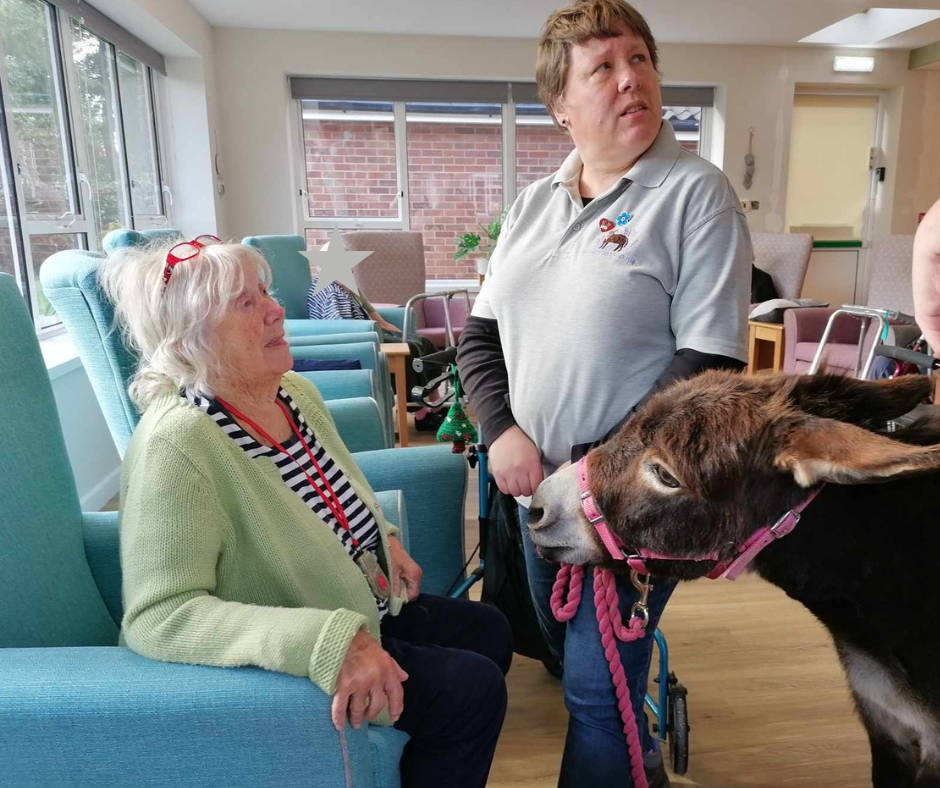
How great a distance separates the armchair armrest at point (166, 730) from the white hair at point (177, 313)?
47 cm

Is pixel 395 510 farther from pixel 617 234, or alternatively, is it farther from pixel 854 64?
pixel 854 64

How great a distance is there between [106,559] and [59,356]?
228cm

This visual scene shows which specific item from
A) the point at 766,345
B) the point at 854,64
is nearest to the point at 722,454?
the point at 766,345

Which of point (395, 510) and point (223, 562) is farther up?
point (223, 562)

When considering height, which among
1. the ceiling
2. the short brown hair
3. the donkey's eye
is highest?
the ceiling

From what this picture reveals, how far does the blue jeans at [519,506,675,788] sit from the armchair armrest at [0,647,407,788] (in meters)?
0.44

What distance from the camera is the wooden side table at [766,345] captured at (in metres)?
5.14

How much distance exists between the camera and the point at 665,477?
970 mm

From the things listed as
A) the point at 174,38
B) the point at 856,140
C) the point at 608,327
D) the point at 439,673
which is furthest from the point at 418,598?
the point at 856,140

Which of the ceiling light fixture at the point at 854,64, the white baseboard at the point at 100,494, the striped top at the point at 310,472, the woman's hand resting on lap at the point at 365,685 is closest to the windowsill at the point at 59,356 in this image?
the white baseboard at the point at 100,494

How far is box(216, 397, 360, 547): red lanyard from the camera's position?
3.84 ft

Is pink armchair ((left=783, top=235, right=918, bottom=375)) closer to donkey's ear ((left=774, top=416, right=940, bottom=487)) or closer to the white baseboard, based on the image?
donkey's ear ((left=774, top=416, right=940, bottom=487))

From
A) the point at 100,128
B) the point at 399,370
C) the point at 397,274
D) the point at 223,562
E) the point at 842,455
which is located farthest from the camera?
the point at 397,274

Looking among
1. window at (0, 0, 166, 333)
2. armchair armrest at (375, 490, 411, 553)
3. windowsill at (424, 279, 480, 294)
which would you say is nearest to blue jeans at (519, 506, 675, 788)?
armchair armrest at (375, 490, 411, 553)
